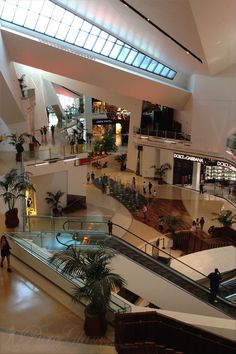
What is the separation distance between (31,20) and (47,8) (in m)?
1.05

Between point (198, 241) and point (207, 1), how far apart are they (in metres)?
11.2

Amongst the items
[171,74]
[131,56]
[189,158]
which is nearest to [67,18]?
[131,56]

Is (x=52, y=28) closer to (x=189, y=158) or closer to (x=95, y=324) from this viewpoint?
(x=189, y=158)

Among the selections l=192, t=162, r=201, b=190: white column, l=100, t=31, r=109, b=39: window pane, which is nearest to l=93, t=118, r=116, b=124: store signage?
l=192, t=162, r=201, b=190: white column

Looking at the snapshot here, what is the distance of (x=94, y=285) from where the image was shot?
7.43 meters

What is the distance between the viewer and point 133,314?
748 cm

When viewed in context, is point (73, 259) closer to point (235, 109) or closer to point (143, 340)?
point (143, 340)

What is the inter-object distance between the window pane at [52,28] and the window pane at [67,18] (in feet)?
1.55

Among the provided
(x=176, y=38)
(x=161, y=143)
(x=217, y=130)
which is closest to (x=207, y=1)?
(x=176, y=38)

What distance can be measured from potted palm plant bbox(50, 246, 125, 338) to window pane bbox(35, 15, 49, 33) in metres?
16.4

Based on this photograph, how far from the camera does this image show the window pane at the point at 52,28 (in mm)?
21508

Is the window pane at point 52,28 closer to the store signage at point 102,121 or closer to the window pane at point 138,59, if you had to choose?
the window pane at point 138,59

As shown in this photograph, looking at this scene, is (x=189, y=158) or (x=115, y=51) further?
(x=189, y=158)

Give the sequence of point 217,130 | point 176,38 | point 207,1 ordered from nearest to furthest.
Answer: point 207,1 → point 176,38 → point 217,130
